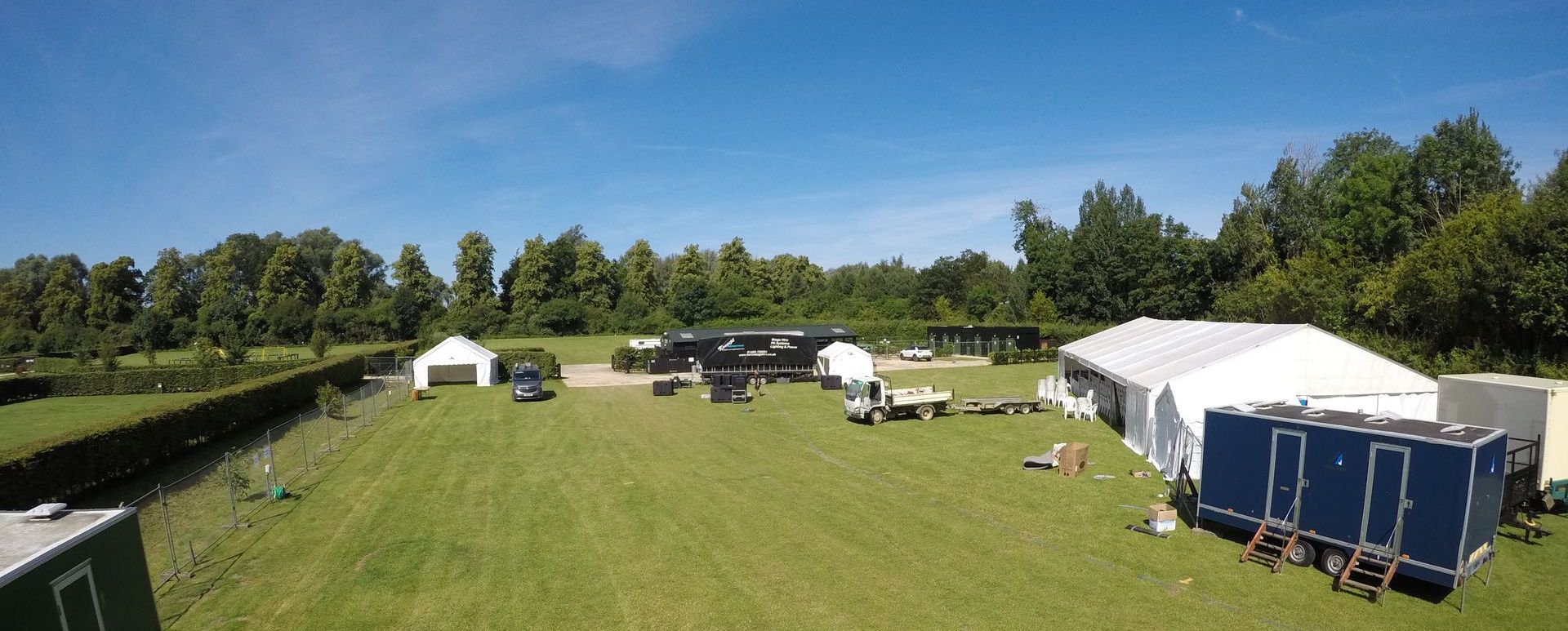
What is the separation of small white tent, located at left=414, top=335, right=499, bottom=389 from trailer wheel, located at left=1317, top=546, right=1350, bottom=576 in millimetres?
35578

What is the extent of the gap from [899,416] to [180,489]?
19.9m

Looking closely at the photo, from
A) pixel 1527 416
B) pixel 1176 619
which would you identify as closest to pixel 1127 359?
pixel 1527 416

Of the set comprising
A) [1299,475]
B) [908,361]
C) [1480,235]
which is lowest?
[908,361]

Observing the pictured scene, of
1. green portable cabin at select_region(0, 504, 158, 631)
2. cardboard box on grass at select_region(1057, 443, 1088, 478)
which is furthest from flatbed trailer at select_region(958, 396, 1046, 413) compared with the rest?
green portable cabin at select_region(0, 504, 158, 631)

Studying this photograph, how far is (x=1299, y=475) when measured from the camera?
37.4 feet

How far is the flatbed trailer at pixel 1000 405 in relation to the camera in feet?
85.4

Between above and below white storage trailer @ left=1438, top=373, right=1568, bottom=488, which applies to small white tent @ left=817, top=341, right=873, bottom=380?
below

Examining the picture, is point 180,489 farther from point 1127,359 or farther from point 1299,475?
point 1127,359

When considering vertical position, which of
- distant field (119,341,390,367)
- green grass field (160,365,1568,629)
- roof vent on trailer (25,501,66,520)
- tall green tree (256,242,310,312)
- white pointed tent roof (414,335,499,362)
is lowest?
distant field (119,341,390,367)

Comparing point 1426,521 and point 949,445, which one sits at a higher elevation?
point 1426,521

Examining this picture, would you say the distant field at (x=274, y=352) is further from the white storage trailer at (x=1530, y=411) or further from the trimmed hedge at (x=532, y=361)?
the white storage trailer at (x=1530, y=411)

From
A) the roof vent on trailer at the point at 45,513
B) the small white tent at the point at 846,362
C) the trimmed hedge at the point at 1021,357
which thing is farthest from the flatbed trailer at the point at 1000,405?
the roof vent on trailer at the point at 45,513

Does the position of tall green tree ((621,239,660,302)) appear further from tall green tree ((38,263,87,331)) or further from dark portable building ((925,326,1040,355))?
tall green tree ((38,263,87,331))

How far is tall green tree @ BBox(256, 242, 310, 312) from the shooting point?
3100 inches
